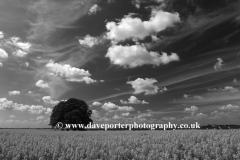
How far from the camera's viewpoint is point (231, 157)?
13.7 m

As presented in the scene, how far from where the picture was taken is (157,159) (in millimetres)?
11406

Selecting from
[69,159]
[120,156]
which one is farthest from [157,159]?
[69,159]

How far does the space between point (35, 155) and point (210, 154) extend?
11.3 metres

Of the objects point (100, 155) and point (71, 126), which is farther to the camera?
point (71, 126)

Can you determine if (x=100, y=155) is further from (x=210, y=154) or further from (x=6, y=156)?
(x=210, y=154)

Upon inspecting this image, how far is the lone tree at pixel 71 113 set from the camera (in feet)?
220

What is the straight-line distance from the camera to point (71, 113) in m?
67.2

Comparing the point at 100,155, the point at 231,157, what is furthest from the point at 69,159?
the point at 231,157

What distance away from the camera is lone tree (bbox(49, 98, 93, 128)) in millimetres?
67188

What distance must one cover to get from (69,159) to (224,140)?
14207mm

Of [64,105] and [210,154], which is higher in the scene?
[64,105]

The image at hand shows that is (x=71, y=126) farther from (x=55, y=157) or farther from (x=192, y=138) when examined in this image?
(x=55, y=157)

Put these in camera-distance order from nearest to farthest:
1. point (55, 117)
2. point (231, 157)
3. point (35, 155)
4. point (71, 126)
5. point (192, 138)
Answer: point (35, 155) < point (231, 157) < point (192, 138) < point (71, 126) < point (55, 117)

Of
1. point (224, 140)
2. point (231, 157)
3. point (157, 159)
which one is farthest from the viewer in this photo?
point (224, 140)
